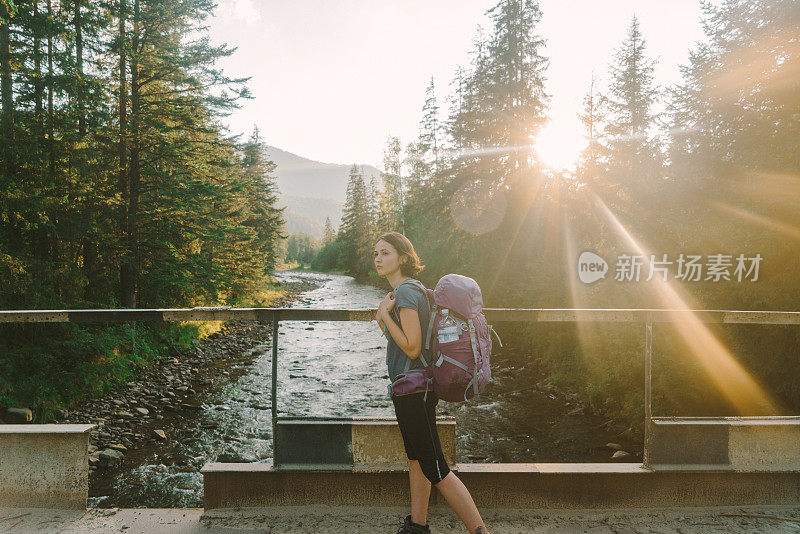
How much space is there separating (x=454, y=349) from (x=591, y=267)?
13017mm

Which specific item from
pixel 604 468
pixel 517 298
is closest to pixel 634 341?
pixel 517 298

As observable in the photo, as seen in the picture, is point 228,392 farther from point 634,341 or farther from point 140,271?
point 634,341

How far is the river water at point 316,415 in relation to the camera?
6277 millimetres

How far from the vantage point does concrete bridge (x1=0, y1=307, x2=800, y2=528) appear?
2.91 metres

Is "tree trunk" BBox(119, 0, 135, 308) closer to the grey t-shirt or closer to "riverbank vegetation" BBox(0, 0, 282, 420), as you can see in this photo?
"riverbank vegetation" BBox(0, 0, 282, 420)

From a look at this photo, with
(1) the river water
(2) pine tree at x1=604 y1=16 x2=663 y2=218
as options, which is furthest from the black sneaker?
(2) pine tree at x1=604 y1=16 x2=663 y2=218

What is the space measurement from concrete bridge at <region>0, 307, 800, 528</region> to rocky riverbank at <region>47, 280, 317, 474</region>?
420 centimetres

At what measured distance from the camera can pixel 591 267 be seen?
1392 cm

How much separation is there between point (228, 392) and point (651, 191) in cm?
1244

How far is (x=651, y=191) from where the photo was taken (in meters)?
12.3

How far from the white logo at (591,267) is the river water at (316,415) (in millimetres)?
3239

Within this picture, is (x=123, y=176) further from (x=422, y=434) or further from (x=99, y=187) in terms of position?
(x=422, y=434)

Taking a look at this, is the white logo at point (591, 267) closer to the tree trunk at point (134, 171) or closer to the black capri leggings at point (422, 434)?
the black capri leggings at point (422, 434)

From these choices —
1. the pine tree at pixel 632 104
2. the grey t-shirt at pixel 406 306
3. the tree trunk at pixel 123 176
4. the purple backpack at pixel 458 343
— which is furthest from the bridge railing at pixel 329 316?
the pine tree at pixel 632 104
